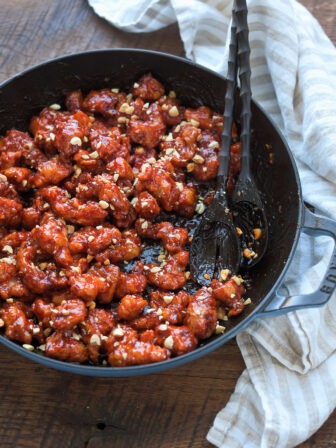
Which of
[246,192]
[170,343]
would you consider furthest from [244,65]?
[170,343]

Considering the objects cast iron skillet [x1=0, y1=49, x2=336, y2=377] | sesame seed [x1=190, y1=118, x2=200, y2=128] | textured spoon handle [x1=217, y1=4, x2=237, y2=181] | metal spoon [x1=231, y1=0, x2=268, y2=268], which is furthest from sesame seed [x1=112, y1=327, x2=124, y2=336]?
sesame seed [x1=190, y1=118, x2=200, y2=128]

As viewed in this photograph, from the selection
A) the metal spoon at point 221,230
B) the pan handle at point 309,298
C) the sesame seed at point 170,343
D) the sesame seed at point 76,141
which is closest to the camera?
the pan handle at point 309,298

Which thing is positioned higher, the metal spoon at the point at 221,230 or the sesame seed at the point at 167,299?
the metal spoon at the point at 221,230

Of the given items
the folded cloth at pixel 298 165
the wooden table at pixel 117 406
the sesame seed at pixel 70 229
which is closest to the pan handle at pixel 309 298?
the folded cloth at pixel 298 165

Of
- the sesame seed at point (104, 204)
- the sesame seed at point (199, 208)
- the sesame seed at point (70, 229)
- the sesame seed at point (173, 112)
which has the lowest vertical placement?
the sesame seed at point (70, 229)

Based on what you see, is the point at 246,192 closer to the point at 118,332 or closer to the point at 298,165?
the point at 298,165

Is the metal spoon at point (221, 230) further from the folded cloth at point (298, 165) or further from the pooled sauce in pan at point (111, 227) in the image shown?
the folded cloth at point (298, 165)

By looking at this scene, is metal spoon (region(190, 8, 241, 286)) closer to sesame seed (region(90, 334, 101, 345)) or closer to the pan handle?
the pan handle
